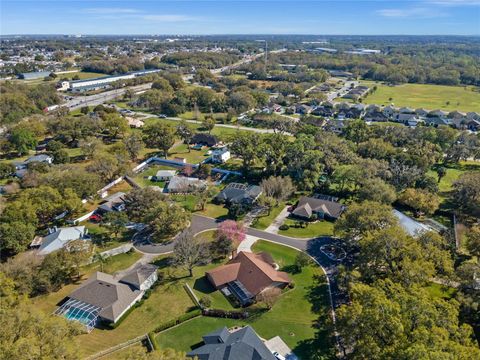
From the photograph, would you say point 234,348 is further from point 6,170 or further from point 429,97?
point 429,97

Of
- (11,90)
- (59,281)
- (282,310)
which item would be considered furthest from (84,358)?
(11,90)

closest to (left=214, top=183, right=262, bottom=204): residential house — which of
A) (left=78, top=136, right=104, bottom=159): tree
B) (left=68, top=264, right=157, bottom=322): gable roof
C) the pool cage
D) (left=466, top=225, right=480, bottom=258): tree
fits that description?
(left=68, top=264, right=157, bottom=322): gable roof

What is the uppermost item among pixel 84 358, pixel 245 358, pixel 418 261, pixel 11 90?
pixel 11 90

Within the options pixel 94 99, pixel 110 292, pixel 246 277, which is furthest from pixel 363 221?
pixel 94 99

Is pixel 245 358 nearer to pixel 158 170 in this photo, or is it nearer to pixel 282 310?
pixel 282 310

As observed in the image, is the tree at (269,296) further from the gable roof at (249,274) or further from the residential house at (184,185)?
the residential house at (184,185)

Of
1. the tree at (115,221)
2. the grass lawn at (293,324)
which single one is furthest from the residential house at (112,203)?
the grass lawn at (293,324)
